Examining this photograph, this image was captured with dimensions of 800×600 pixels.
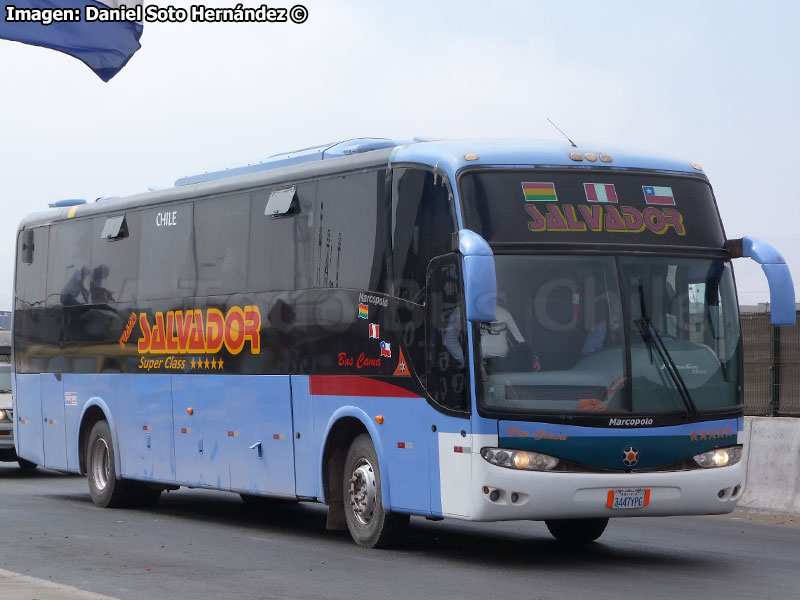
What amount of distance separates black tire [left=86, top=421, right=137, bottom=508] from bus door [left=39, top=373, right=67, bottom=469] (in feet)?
2.48

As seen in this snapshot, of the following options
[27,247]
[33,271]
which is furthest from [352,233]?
[27,247]

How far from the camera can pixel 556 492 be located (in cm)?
1211

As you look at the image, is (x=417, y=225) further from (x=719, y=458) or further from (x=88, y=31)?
(x=88, y=31)

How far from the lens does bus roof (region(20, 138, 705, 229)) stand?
12984 millimetres

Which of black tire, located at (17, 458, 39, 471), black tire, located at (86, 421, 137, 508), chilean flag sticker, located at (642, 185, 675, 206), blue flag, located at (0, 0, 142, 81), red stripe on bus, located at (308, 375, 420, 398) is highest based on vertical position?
blue flag, located at (0, 0, 142, 81)

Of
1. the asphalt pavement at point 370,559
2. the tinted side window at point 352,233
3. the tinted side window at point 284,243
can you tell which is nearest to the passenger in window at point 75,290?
the asphalt pavement at point 370,559

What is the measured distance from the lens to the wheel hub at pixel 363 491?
1374 centimetres

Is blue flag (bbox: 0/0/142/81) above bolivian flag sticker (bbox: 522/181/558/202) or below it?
above

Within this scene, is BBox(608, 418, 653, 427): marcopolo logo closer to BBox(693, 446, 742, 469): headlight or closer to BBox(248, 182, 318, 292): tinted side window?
A: BBox(693, 446, 742, 469): headlight

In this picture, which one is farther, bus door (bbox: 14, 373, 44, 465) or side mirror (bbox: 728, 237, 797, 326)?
bus door (bbox: 14, 373, 44, 465)

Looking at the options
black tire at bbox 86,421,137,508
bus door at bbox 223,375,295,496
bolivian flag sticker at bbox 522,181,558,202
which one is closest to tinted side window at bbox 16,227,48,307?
black tire at bbox 86,421,137,508

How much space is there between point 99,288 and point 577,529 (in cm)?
778

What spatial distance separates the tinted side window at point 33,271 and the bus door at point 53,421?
1.17 metres

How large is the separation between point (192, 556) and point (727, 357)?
4898 millimetres
